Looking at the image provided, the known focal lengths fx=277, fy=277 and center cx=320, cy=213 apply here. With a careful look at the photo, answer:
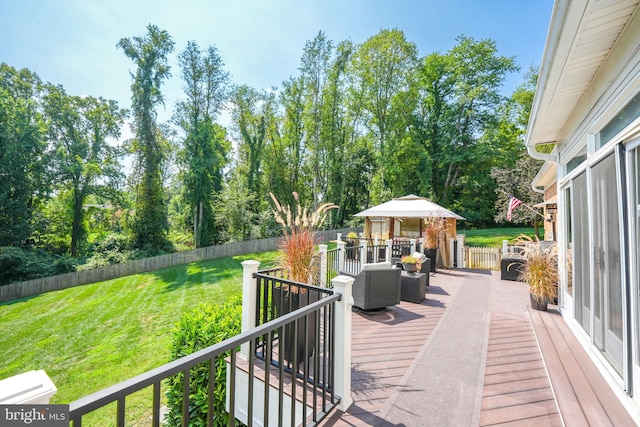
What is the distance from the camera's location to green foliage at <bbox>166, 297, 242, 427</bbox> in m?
3.12

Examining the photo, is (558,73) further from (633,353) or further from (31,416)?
(31,416)

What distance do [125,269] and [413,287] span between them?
45.0 ft

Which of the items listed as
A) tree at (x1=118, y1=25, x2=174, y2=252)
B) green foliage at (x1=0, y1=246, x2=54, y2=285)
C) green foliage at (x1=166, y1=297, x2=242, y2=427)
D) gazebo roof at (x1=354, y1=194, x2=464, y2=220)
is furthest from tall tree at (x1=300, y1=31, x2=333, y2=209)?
green foliage at (x1=166, y1=297, x2=242, y2=427)

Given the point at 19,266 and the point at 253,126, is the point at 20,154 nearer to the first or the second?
the point at 19,266

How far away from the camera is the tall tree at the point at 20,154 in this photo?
1366cm

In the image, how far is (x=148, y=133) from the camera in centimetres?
1577

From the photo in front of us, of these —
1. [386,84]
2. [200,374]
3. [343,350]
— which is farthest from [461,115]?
[200,374]

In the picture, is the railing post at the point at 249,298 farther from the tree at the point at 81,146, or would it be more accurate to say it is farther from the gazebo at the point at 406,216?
the tree at the point at 81,146

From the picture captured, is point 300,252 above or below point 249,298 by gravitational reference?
above

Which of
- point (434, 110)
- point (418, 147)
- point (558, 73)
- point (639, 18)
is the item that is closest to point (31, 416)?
point (639, 18)

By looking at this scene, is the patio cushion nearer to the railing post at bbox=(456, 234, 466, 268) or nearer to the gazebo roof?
the gazebo roof

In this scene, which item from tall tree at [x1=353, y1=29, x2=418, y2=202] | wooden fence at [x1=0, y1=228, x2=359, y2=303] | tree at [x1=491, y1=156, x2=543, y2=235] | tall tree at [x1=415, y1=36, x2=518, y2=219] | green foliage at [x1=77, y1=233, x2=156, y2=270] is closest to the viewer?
wooden fence at [x1=0, y1=228, x2=359, y2=303]

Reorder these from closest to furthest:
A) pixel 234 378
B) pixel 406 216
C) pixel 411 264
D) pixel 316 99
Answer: pixel 234 378 < pixel 411 264 < pixel 406 216 < pixel 316 99

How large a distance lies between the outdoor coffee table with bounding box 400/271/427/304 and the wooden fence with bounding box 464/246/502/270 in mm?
5600
